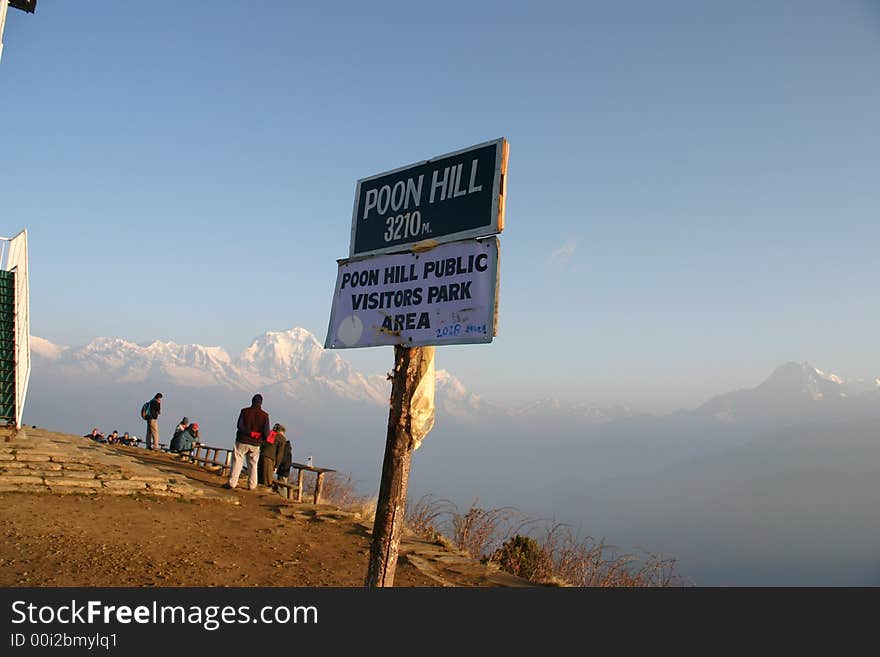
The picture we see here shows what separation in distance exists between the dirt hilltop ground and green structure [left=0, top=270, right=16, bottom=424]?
0.88 m

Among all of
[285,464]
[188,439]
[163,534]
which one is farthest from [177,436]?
[163,534]

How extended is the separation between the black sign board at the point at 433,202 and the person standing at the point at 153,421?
17.4 meters

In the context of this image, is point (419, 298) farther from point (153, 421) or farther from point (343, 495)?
point (153, 421)

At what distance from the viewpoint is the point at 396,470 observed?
145 inches

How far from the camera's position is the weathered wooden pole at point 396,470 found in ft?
12.1

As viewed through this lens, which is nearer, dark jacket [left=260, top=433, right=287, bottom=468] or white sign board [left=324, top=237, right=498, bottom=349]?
white sign board [left=324, top=237, right=498, bottom=349]

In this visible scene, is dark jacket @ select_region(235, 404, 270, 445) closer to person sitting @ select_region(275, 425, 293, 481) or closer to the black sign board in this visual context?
person sitting @ select_region(275, 425, 293, 481)

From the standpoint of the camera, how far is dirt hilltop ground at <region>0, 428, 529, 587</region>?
6.93 m

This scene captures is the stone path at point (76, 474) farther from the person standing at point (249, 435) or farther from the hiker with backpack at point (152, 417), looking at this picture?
the hiker with backpack at point (152, 417)

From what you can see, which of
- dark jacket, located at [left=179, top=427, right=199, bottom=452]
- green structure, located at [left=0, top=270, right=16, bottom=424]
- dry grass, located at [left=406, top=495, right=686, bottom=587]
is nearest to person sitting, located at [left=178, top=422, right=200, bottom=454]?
dark jacket, located at [left=179, top=427, right=199, bottom=452]

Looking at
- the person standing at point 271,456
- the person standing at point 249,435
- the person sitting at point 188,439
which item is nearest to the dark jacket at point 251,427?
the person standing at point 249,435

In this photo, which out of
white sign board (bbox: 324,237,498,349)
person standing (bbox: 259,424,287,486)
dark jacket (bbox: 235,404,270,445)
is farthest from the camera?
person standing (bbox: 259,424,287,486)
